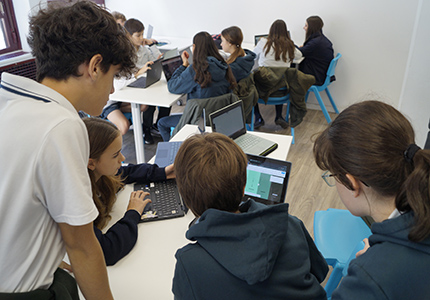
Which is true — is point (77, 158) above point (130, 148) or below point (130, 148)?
above

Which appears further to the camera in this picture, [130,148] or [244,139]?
[130,148]

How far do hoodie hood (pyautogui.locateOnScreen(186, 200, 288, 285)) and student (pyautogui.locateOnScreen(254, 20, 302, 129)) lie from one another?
3.41m

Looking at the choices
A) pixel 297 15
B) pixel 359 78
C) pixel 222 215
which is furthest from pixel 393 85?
pixel 222 215

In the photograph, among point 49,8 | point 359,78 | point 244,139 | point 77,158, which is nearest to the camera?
point 77,158

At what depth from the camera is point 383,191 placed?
97 centimetres

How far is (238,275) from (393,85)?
14.5 feet

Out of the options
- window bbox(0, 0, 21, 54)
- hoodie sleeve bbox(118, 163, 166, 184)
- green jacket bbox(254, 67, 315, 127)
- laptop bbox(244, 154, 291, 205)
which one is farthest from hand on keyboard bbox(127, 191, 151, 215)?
window bbox(0, 0, 21, 54)

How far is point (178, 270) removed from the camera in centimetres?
92

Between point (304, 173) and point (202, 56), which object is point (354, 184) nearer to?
point (202, 56)

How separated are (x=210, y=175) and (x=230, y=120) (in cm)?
120

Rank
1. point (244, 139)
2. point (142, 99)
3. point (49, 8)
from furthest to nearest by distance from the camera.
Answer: point (142, 99), point (244, 139), point (49, 8)

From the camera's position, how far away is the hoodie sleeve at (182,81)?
9.90ft

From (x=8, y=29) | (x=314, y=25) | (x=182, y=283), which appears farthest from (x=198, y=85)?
(x=8, y=29)

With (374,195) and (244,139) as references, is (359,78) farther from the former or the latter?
(374,195)
